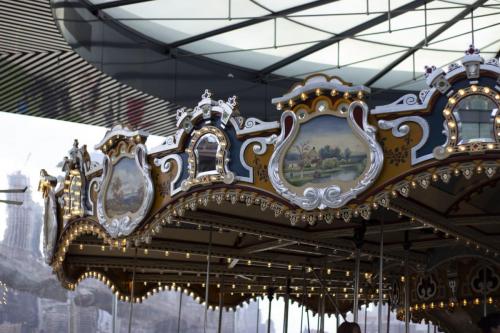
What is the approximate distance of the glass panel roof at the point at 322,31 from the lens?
47.1 ft

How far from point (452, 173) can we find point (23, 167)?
817 inches

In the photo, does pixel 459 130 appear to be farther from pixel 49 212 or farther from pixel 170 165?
pixel 49 212

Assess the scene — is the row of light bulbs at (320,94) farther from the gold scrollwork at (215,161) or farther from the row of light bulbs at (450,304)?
the row of light bulbs at (450,304)

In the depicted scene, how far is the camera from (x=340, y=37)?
15375 millimetres

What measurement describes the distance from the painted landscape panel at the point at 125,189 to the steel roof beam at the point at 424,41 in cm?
543

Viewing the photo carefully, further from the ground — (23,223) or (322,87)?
(322,87)

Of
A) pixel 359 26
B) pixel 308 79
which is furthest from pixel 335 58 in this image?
pixel 308 79

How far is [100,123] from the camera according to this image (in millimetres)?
19859

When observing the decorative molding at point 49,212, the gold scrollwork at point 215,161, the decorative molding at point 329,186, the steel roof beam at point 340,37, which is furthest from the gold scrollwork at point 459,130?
the decorative molding at point 49,212

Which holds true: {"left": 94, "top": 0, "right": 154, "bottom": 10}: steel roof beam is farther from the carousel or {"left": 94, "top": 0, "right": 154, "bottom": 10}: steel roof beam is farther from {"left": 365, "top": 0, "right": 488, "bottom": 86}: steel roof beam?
{"left": 365, "top": 0, "right": 488, "bottom": 86}: steel roof beam

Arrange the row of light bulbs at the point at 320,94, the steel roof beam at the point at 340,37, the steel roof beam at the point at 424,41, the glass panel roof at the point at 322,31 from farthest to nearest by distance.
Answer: the glass panel roof at the point at 322,31
the steel roof beam at the point at 340,37
the steel roof beam at the point at 424,41
the row of light bulbs at the point at 320,94

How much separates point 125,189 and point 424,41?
6695 mm

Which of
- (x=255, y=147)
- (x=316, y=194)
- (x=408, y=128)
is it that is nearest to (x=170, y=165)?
(x=255, y=147)

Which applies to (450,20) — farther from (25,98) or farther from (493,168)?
(25,98)
